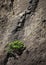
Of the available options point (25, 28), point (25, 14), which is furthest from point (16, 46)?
point (25, 14)

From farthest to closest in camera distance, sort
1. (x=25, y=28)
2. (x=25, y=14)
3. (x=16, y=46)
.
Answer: (x=25, y=14) < (x=25, y=28) < (x=16, y=46)

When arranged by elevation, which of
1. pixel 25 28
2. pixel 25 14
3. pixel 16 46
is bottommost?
pixel 16 46

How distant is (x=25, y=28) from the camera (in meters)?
13.9

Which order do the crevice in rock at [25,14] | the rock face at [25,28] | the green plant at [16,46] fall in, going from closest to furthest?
the rock face at [25,28] < the green plant at [16,46] < the crevice in rock at [25,14]

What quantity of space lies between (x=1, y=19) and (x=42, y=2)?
3757mm

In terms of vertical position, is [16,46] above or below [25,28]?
below

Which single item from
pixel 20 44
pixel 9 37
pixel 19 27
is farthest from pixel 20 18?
pixel 20 44

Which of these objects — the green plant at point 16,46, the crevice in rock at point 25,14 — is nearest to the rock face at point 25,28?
the crevice in rock at point 25,14

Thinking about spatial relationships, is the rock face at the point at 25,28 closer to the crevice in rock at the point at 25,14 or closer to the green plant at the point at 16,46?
the crevice in rock at the point at 25,14

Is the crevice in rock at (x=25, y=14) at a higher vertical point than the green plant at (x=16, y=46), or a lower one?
higher

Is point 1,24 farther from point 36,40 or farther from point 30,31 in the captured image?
point 36,40

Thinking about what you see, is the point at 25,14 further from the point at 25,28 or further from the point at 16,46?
the point at 16,46

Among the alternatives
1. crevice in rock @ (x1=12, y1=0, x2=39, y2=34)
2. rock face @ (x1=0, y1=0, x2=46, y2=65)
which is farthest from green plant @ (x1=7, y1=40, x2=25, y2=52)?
crevice in rock @ (x1=12, y1=0, x2=39, y2=34)

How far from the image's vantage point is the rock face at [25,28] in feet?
37.6
